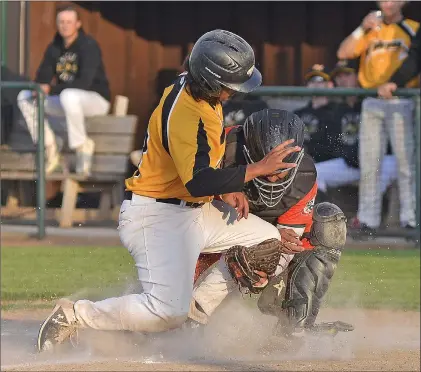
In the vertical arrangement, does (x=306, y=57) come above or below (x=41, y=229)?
above

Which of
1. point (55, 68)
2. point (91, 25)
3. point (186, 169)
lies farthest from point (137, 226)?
point (91, 25)

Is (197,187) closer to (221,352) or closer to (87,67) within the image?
(221,352)

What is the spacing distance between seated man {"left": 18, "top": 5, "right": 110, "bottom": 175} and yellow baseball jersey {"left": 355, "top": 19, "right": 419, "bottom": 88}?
2.71m

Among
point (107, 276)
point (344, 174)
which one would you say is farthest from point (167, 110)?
point (344, 174)

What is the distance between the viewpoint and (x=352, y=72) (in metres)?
10.6

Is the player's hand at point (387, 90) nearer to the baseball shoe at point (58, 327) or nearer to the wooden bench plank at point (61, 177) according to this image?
the wooden bench plank at point (61, 177)

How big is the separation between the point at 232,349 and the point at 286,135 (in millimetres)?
1301

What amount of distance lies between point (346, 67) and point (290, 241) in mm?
4913

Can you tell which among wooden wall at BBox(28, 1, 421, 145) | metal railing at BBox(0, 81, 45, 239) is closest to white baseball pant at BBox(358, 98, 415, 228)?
metal railing at BBox(0, 81, 45, 239)

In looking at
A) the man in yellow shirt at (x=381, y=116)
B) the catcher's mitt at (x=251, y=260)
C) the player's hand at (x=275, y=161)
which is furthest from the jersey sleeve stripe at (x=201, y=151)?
the man in yellow shirt at (x=381, y=116)

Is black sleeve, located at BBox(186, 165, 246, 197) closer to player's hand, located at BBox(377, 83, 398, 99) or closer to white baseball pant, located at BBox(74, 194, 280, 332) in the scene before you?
white baseball pant, located at BBox(74, 194, 280, 332)

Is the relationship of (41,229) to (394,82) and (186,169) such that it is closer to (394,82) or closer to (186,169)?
(394,82)

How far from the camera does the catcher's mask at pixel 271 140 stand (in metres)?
5.84

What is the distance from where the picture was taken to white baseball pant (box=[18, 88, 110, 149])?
35.0 feet
